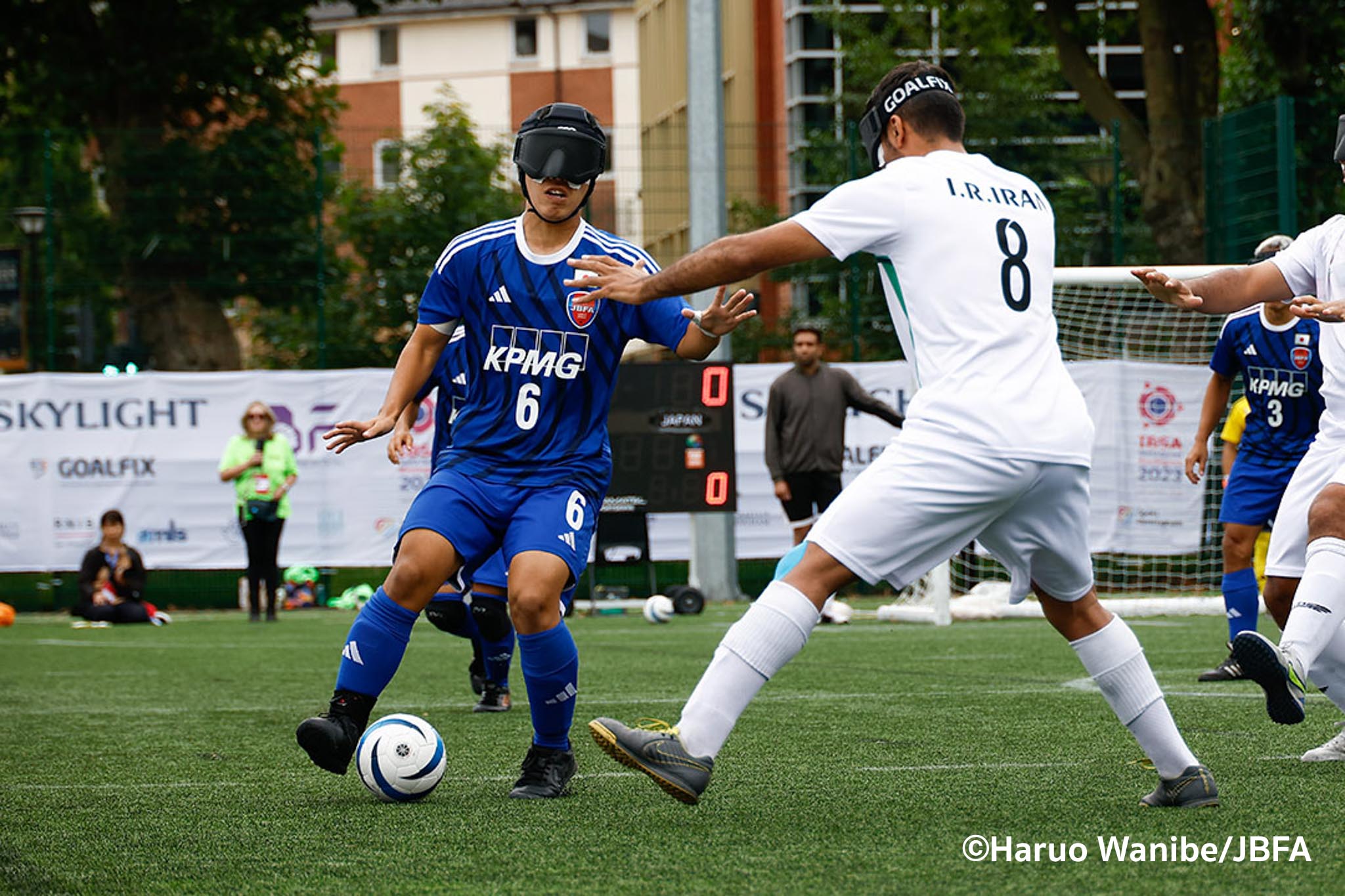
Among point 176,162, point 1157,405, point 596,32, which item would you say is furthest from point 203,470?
point 596,32

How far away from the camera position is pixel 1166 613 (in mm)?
15406

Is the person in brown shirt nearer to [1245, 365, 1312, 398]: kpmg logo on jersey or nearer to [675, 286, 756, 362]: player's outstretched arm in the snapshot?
[1245, 365, 1312, 398]: kpmg logo on jersey

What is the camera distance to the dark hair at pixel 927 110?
4.83 meters

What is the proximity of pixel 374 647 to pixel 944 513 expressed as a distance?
186cm

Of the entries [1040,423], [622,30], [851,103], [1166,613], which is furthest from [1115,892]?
[622,30]

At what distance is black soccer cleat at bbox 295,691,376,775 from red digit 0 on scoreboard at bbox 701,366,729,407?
10024 mm

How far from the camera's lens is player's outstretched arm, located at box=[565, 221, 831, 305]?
4.55 m

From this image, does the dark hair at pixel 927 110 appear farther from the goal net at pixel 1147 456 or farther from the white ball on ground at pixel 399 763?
the goal net at pixel 1147 456

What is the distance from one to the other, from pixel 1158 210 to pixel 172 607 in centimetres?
1127

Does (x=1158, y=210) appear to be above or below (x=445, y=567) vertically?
above

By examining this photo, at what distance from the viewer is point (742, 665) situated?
459 cm

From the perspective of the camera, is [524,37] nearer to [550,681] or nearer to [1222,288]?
[1222,288]

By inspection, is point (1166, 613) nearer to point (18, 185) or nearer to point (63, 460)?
point (63, 460)

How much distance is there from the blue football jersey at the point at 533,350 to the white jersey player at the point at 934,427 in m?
1.00
